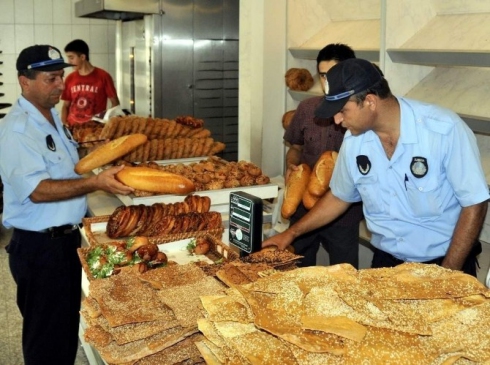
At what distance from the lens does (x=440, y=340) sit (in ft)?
4.67

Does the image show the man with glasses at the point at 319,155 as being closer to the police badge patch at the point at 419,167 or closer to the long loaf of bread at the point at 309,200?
the long loaf of bread at the point at 309,200

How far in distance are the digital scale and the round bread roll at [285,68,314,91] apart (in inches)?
115

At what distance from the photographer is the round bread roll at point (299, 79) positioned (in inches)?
200

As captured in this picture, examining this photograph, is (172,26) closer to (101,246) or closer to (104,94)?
(104,94)

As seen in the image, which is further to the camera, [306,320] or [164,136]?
[164,136]

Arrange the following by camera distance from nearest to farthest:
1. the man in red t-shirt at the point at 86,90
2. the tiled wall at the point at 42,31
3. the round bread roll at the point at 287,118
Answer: the round bread roll at the point at 287,118 → the man in red t-shirt at the point at 86,90 → the tiled wall at the point at 42,31

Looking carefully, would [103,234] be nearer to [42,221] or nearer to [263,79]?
[42,221]

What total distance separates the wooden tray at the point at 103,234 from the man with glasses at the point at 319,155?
964mm

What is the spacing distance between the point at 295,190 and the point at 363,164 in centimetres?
99

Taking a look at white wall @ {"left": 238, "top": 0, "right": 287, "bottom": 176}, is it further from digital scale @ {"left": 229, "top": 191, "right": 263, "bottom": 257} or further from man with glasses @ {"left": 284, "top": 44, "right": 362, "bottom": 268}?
digital scale @ {"left": 229, "top": 191, "right": 263, "bottom": 257}

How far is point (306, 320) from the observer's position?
1.48 metres

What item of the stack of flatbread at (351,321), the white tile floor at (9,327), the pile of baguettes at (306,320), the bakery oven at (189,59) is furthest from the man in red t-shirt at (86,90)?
the stack of flatbread at (351,321)

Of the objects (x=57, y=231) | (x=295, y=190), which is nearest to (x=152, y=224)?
(x=57, y=231)

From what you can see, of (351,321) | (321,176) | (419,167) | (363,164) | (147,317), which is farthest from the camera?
(321,176)
